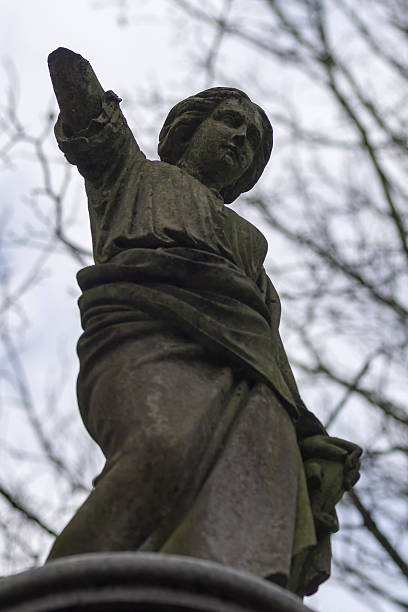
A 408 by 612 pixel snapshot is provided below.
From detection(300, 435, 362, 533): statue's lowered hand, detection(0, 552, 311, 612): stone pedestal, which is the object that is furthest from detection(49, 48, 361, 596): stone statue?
detection(0, 552, 311, 612): stone pedestal

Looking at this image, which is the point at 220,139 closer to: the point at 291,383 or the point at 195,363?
the point at 291,383

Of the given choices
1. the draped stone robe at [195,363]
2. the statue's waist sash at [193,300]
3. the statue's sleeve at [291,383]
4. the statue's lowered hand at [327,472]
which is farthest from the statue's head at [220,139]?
the statue's lowered hand at [327,472]

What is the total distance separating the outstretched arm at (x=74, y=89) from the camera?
12.9 ft

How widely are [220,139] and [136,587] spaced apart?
2183mm

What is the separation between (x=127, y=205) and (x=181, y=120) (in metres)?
0.69

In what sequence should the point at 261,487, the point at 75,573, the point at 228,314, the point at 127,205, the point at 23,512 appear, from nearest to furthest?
the point at 75,573
the point at 261,487
the point at 228,314
the point at 127,205
the point at 23,512

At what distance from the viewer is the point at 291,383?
3.89 m

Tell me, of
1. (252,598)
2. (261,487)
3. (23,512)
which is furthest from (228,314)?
(23,512)

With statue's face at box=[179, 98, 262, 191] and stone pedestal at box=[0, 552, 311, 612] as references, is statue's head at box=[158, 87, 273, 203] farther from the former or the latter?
stone pedestal at box=[0, 552, 311, 612]

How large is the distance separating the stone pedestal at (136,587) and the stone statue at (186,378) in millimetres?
289

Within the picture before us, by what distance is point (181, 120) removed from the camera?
4.51m

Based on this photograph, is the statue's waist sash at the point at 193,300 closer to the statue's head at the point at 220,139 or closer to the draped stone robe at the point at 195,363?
the draped stone robe at the point at 195,363

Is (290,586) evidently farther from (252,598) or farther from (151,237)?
(151,237)

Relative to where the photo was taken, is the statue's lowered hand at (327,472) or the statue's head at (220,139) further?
the statue's head at (220,139)
